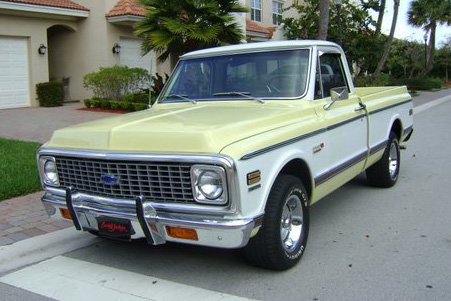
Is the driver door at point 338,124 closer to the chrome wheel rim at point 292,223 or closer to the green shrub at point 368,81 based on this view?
the chrome wheel rim at point 292,223

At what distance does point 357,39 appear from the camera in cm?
2284

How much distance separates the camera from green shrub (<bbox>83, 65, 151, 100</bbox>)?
1725cm

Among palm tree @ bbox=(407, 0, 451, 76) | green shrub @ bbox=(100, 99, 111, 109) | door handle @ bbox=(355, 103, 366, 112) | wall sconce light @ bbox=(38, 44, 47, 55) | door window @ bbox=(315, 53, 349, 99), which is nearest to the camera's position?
door window @ bbox=(315, 53, 349, 99)

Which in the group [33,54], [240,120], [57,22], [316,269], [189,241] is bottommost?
[316,269]

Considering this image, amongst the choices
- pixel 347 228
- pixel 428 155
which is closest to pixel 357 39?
pixel 428 155

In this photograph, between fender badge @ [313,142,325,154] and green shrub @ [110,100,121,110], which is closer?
fender badge @ [313,142,325,154]

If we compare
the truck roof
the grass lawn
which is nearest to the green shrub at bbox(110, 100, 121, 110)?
the grass lawn

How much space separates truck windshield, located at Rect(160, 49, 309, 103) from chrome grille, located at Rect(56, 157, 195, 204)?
1.54 m

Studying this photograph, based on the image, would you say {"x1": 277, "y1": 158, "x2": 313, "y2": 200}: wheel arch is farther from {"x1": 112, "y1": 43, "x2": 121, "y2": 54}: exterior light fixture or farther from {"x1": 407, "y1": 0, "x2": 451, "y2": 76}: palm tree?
{"x1": 407, "y1": 0, "x2": 451, "y2": 76}: palm tree

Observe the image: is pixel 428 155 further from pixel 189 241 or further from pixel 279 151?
pixel 189 241

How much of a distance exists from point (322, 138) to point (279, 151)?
35.6 inches

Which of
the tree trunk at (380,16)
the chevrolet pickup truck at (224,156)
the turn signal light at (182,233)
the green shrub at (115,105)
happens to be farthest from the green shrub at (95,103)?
the turn signal light at (182,233)

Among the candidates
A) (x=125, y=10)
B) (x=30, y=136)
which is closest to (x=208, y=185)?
(x=30, y=136)

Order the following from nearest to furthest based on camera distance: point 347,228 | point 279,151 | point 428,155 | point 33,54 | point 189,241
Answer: point 189,241 < point 279,151 < point 347,228 < point 428,155 < point 33,54
